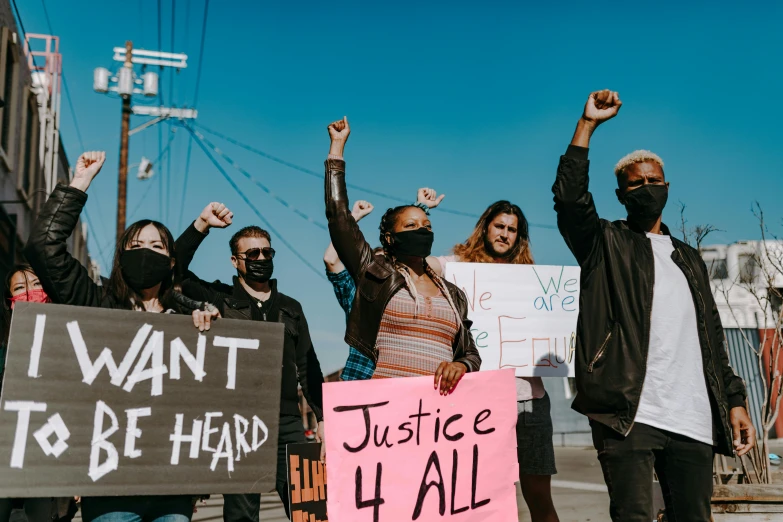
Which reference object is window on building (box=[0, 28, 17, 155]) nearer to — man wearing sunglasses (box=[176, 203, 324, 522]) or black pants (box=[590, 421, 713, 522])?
man wearing sunglasses (box=[176, 203, 324, 522])

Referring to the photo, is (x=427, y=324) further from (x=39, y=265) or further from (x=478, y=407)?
(x=39, y=265)

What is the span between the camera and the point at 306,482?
12.1ft

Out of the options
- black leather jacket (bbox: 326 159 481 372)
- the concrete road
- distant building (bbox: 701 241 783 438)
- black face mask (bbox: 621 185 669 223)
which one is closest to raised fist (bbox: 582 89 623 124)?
black face mask (bbox: 621 185 669 223)

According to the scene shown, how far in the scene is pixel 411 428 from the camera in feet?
10.9

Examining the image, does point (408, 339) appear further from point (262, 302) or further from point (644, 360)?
point (262, 302)

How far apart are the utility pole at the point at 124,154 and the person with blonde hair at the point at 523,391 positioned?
46.6 ft

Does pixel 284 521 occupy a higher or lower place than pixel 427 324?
lower

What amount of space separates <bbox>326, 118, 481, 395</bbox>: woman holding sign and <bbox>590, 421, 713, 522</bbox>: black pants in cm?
75

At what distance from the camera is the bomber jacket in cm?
406

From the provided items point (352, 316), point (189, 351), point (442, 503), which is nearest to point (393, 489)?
point (442, 503)

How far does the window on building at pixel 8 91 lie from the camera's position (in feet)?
44.5

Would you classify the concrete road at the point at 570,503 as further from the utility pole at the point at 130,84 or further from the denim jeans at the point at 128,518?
the utility pole at the point at 130,84

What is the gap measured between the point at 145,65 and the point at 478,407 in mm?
19940

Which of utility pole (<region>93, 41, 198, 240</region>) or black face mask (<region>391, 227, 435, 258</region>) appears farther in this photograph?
utility pole (<region>93, 41, 198, 240</region>)
